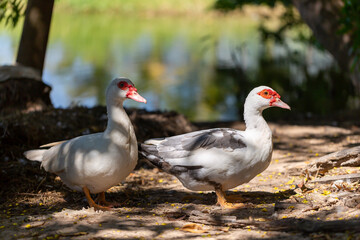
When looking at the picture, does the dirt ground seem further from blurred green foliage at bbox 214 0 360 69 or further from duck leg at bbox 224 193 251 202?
blurred green foliage at bbox 214 0 360 69

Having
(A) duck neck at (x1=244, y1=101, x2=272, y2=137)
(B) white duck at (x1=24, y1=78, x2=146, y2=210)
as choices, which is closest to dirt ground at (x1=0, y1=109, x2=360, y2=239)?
Answer: (B) white duck at (x1=24, y1=78, x2=146, y2=210)

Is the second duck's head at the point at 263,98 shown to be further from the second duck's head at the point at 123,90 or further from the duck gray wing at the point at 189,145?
the second duck's head at the point at 123,90

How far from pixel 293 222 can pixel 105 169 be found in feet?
5.73

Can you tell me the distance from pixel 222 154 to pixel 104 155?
1104 mm

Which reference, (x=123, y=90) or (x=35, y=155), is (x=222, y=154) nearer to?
(x=123, y=90)

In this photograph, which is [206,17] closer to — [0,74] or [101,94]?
[101,94]

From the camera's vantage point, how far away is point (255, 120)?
15.2 feet

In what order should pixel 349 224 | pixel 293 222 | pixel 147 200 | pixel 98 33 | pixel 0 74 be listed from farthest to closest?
pixel 98 33, pixel 0 74, pixel 147 200, pixel 293 222, pixel 349 224

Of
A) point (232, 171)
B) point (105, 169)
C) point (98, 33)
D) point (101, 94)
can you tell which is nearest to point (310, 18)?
point (232, 171)

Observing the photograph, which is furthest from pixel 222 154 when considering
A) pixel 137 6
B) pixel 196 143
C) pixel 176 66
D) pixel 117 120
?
pixel 137 6

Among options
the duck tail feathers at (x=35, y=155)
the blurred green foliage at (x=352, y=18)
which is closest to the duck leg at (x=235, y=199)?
the duck tail feathers at (x=35, y=155)

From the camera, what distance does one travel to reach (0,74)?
7.38 metres

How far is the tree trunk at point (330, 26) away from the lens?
8.21 m

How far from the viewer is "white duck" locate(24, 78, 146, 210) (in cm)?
446
